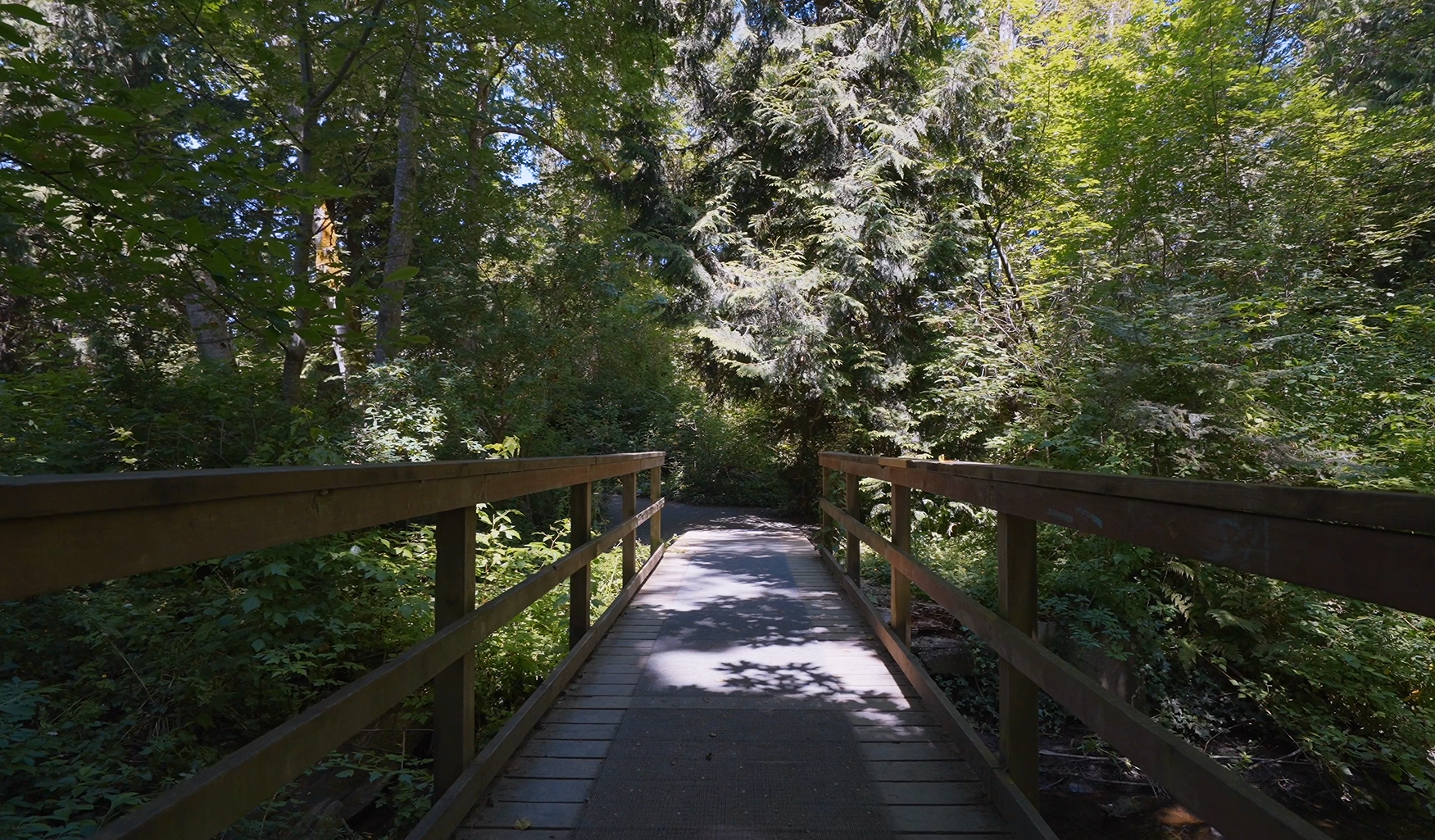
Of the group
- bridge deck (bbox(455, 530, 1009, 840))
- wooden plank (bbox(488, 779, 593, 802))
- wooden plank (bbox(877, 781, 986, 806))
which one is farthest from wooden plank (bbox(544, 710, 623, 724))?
wooden plank (bbox(877, 781, 986, 806))

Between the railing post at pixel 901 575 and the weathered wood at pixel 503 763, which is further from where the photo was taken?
the railing post at pixel 901 575

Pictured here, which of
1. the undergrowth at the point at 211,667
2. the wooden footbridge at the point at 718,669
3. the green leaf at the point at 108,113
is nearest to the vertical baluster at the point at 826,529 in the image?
the wooden footbridge at the point at 718,669

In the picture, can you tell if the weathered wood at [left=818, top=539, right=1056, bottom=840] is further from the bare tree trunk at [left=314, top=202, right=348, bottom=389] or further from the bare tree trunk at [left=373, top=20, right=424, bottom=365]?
the bare tree trunk at [left=373, top=20, right=424, bottom=365]

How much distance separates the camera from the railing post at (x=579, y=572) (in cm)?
425

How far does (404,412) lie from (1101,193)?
369 inches

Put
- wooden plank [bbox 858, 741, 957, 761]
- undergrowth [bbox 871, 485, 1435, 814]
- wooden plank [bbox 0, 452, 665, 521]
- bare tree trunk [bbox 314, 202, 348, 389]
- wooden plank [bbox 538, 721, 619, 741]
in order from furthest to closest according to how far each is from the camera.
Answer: bare tree trunk [bbox 314, 202, 348, 389]
undergrowth [bbox 871, 485, 1435, 814]
wooden plank [bbox 538, 721, 619, 741]
wooden plank [bbox 858, 741, 957, 761]
wooden plank [bbox 0, 452, 665, 521]

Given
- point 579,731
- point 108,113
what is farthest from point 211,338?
point 579,731

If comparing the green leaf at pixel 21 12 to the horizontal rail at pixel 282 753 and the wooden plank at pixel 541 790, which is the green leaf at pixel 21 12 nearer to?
the horizontal rail at pixel 282 753

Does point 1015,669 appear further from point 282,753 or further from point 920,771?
point 282,753

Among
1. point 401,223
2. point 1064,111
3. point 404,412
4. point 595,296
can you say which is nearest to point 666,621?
point 404,412

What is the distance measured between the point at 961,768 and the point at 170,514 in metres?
2.68

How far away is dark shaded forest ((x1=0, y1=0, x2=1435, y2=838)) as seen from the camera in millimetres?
3908

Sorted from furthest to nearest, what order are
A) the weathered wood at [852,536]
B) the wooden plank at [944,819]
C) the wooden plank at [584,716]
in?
the weathered wood at [852,536] < the wooden plank at [584,716] < the wooden plank at [944,819]

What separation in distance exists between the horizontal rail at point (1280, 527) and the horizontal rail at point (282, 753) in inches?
71.0
